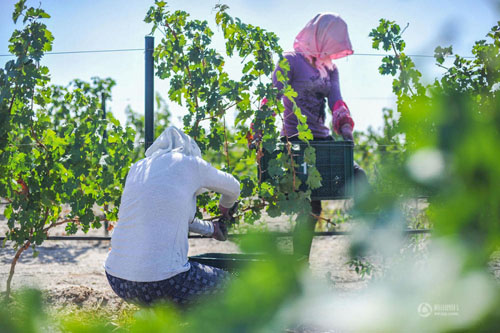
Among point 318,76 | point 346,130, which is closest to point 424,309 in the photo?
point 346,130

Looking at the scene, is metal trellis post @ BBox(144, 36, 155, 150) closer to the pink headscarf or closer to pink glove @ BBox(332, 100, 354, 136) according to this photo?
the pink headscarf

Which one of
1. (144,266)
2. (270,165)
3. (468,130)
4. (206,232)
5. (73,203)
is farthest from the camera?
(73,203)

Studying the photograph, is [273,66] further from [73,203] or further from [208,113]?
[73,203]

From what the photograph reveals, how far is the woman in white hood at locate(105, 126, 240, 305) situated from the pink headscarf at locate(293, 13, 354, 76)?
143 centimetres

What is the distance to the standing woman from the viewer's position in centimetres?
325

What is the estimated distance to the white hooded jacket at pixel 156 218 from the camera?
205cm

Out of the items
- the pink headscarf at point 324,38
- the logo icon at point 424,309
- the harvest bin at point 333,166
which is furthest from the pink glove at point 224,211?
the logo icon at point 424,309

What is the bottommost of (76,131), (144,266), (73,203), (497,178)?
(144,266)

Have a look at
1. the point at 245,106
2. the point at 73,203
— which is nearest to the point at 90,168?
the point at 73,203

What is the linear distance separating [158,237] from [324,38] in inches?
72.1

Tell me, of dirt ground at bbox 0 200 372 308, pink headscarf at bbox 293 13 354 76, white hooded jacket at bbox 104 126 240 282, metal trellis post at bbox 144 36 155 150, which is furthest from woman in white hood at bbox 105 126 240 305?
pink headscarf at bbox 293 13 354 76

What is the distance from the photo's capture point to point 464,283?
0.31 metres

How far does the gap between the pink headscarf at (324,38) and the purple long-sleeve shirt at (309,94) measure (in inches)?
3.0

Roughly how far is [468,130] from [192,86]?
2733 millimetres
